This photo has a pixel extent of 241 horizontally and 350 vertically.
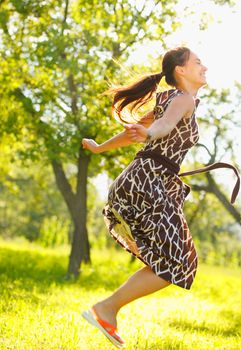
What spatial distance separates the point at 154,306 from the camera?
10375mm

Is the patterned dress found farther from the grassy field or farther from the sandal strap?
the grassy field

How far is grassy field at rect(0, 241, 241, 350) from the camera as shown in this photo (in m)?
5.25

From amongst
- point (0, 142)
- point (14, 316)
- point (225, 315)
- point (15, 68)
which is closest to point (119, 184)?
point (14, 316)

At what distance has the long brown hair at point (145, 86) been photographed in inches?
191

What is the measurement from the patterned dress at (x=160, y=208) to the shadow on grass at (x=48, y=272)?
5.59 m

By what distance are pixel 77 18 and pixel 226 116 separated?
12.1ft

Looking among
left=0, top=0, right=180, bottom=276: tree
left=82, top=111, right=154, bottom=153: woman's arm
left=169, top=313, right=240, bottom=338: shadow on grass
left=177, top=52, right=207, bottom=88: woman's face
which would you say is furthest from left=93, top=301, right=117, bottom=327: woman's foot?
left=0, top=0, right=180, bottom=276: tree

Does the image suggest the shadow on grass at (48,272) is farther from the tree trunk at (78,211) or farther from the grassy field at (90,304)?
the tree trunk at (78,211)

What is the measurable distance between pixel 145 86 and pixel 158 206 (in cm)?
93

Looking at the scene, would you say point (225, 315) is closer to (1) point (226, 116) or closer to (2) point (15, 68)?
(1) point (226, 116)

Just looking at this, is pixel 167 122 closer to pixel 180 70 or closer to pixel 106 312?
pixel 180 70

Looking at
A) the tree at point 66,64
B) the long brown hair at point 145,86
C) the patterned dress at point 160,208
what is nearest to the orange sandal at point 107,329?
the patterned dress at point 160,208

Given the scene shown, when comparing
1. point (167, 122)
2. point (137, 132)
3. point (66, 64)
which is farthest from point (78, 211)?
point (137, 132)

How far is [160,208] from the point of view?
4473 millimetres
